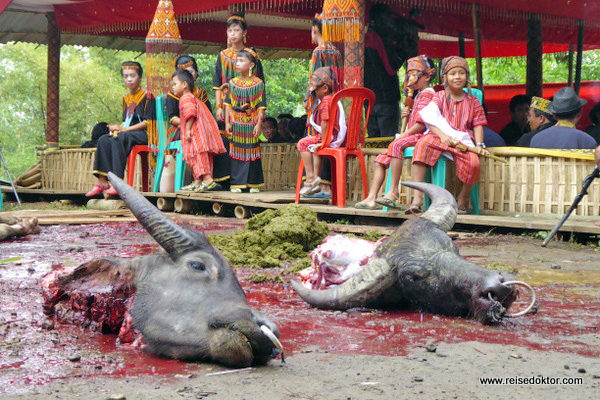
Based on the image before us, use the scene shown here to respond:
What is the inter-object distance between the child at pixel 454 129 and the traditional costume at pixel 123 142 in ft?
17.7

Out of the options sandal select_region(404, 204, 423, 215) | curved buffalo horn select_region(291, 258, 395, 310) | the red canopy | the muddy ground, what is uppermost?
the red canopy

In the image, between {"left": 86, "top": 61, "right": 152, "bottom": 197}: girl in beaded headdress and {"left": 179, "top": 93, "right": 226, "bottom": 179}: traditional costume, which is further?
{"left": 86, "top": 61, "right": 152, "bottom": 197}: girl in beaded headdress

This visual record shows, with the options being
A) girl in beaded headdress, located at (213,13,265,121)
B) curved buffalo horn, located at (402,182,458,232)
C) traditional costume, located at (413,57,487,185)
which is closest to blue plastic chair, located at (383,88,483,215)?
traditional costume, located at (413,57,487,185)

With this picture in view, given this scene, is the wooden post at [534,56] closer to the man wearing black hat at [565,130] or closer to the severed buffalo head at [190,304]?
the man wearing black hat at [565,130]

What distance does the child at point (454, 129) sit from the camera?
8359 millimetres

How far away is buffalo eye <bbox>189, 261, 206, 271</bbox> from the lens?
12.5ft

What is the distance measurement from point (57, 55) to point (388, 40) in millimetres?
6350

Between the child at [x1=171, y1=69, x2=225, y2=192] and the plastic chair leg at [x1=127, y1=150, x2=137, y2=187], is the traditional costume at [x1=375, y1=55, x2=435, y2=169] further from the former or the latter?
the plastic chair leg at [x1=127, y1=150, x2=137, y2=187]

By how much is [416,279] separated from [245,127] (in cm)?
721

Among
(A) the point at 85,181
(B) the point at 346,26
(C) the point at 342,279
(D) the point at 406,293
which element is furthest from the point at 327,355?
(A) the point at 85,181

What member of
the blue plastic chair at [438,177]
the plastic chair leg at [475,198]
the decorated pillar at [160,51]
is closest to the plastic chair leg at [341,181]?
the blue plastic chair at [438,177]

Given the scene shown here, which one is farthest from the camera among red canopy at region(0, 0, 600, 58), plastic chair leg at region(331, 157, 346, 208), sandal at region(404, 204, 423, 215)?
red canopy at region(0, 0, 600, 58)

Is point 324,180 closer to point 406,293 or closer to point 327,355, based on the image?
point 406,293

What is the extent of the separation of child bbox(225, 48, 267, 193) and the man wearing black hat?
158 inches
